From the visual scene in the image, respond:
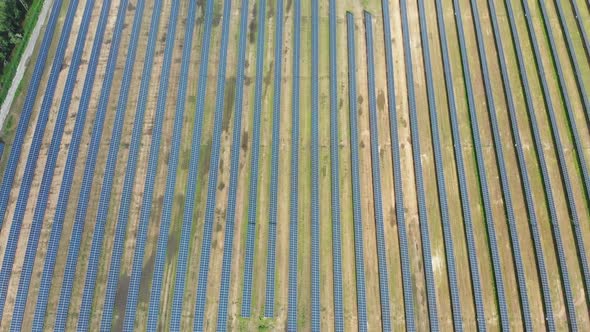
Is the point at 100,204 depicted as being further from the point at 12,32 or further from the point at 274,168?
the point at 12,32

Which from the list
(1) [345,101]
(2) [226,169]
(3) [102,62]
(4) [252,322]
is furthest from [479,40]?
(3) [102,62]

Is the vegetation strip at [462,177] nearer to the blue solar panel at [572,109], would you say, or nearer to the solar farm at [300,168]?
the solar farm at [300,168]

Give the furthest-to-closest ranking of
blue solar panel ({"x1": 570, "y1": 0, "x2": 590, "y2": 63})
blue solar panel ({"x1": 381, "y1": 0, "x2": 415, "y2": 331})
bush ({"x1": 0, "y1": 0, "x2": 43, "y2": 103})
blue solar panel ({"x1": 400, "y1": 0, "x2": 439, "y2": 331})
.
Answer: blue solar panel ({"x1": 570, "y1": 0, "x2": 590, "y2": 63})
bush ({"x1": 0, "y1": 0, "x2": 43, "y2": 103})
blue solar panel ({"x1": 400, "y1": 0, "x2": 439, "y2": 331})
blue solar panel ({"x1": 381, "y1": 0, "x2": 415, "y2": 331})

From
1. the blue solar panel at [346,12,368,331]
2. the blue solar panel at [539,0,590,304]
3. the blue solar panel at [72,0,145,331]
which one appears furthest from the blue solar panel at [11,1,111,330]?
the blue solar panel at [539,0,590,304]

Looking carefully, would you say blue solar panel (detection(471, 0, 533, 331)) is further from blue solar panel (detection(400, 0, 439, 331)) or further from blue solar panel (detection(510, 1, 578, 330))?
blue solar panel (detection(400, 0, 439, 331))

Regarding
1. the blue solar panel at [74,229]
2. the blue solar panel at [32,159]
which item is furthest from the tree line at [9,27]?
the blue solar panel at [74,229]

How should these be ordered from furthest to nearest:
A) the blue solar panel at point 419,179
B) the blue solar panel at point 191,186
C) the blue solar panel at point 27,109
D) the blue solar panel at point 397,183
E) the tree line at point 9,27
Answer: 1. the tree line at point 9,27
2. the blue solar panel at point 27,109
3. the blue solar panel at point 419,179
4. the blue solar panel at point 397,183
5. the blue solar panel at point 191,186
